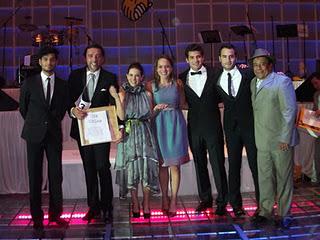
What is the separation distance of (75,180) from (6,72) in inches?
291

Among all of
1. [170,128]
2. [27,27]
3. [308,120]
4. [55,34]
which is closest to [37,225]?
[170,128]

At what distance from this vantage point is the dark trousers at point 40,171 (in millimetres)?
4414

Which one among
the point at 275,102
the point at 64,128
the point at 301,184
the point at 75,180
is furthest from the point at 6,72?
the point at 275,102

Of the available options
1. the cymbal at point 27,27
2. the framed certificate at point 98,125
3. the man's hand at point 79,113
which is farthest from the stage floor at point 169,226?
the cymbal at point 27,27

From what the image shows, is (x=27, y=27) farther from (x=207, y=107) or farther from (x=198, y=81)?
(x=207, y=107)

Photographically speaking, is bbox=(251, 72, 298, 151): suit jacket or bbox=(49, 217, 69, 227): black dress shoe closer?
bbox=(251, 72, 298, 151): suit jacket

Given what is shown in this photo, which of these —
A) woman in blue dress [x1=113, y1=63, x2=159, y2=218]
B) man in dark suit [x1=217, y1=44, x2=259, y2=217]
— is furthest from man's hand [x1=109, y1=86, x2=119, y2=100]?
man in dark suit [x1=217, y1=44, x2=259, y2=217]

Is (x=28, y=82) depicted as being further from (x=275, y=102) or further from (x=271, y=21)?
(x=271, y=21)

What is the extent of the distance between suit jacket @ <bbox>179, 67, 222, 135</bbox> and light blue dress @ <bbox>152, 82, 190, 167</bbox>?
0.15 meters

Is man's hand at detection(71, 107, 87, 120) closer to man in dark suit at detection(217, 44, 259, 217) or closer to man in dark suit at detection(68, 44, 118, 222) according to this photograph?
man in dark suit at detection(68, 44, 118, 222)

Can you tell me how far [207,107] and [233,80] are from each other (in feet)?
1.12

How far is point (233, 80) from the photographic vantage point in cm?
459

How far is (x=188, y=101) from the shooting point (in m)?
4.74

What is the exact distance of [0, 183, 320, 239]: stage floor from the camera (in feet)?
13.7
